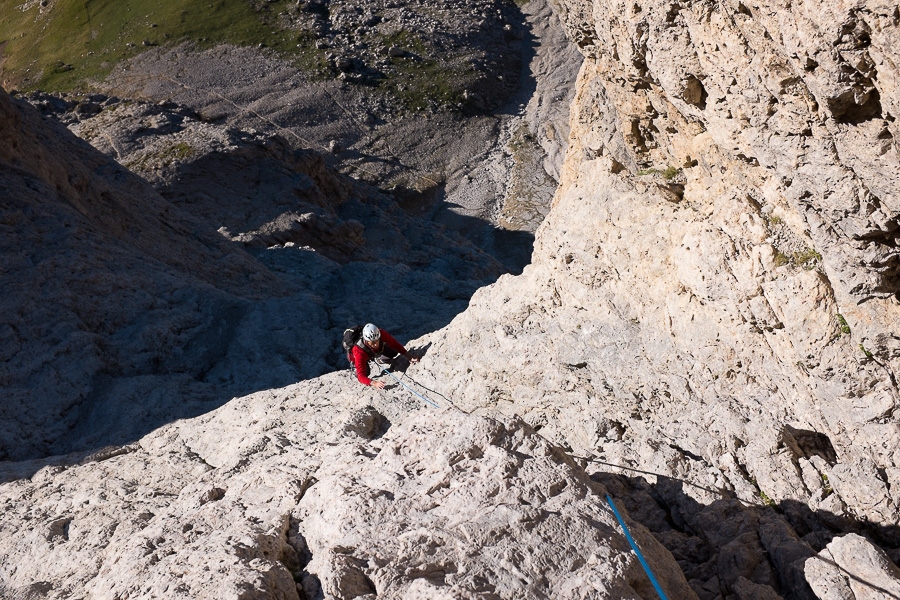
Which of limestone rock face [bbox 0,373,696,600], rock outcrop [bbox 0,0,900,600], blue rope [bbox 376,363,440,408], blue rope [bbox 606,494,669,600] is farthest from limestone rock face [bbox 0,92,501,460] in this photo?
blue rope [bbox 606,494,669,600]

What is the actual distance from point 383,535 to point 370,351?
24.8 ft

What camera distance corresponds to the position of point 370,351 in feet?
46.7

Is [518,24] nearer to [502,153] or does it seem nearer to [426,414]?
[502,153]

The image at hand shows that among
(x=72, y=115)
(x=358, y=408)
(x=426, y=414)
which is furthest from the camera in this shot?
(x=72, y=115)

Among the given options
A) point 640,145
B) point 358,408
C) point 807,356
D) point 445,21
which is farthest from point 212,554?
point 445,21

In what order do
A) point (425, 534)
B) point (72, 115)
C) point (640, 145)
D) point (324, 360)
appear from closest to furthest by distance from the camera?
point (425, 534) < point (640, 145) < point (324, 360) < point (72, 115)

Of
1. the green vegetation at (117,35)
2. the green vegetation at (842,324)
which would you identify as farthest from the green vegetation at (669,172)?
the green vegetation at (117,35)

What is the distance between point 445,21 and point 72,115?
44268mm

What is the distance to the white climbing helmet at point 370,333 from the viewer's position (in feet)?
45.6

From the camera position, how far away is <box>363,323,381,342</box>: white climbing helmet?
45.6 ft

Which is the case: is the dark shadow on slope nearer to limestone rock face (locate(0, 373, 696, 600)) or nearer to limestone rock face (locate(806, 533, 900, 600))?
limestone rock face (locate(0, 373, 696, 600))

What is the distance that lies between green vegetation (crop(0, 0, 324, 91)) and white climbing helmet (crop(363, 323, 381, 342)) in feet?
210

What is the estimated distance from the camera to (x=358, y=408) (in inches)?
513

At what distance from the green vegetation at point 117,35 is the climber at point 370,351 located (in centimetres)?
6349
